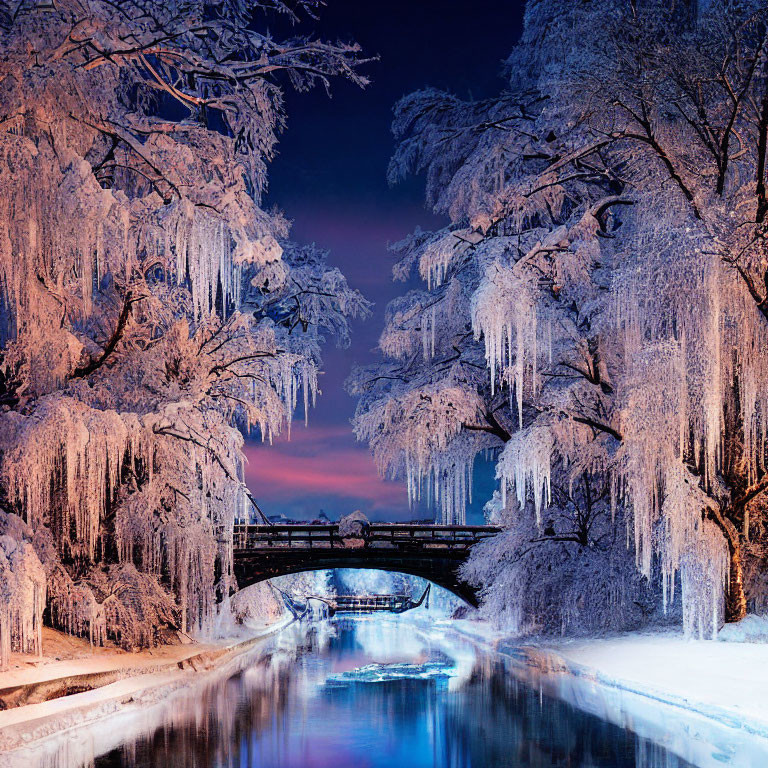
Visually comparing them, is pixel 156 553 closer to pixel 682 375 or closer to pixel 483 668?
pixel 483 668

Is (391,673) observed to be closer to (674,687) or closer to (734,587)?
(734,587)

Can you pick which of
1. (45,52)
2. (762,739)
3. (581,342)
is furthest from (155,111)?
(762,739)

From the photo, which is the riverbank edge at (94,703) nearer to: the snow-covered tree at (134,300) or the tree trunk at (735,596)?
the snow-covered tree at (134,300)

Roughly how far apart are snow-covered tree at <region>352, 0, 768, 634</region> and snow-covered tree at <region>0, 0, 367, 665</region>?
3.57m

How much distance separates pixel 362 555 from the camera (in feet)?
107

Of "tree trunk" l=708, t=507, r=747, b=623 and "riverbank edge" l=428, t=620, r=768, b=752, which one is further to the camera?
"tree trunk" l=708, t=507, r=747, b=623

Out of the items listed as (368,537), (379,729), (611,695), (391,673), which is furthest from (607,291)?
(368,537)

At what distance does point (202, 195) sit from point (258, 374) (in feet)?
24.4

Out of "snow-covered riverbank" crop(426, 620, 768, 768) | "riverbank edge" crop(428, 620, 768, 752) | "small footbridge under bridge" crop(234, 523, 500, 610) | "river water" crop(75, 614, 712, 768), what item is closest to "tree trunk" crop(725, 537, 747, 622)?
"snow-covered riverbank" crop(426, 620, 768, 768)

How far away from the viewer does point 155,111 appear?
1770 centimetres

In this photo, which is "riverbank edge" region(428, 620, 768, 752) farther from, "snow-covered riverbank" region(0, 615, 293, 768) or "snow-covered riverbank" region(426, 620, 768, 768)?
"snow-covered riverbank" region(0, 615, 293, 768)

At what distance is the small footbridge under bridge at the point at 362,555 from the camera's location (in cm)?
3172

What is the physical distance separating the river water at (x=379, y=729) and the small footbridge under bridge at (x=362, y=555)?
1179 cm

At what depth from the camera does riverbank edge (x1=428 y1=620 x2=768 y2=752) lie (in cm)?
1116
